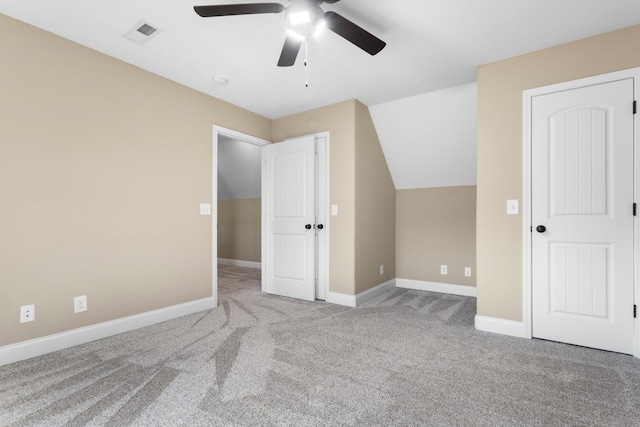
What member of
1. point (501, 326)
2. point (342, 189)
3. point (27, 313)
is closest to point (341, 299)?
point (342, 189)

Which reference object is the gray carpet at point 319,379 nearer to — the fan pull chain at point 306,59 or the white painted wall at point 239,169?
the fan pull chain at point 306,59

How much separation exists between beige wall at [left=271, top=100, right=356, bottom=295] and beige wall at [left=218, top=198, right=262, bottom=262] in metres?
2.94

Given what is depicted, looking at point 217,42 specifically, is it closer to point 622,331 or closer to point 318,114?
point 318,114

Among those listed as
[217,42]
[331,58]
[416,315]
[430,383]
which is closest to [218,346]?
[430,383]

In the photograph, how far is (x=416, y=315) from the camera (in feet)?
10.8

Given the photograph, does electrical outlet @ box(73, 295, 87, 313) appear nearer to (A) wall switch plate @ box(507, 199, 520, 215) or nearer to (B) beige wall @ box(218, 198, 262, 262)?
(A) wall switch plate @ box(507, 199, 520, 215)

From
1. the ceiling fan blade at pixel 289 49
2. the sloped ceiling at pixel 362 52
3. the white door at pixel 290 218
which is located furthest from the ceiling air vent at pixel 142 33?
the white door at pixel 290 218

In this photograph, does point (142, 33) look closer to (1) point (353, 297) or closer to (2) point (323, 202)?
(2) point (323, 202)

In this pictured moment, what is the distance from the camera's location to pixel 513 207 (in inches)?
108

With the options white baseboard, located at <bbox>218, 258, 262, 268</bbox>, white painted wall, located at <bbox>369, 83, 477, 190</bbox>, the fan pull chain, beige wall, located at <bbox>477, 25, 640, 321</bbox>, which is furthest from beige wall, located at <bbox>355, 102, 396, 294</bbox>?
white baseboard, located at <bbox>218, 258, 262, 268</bbox>

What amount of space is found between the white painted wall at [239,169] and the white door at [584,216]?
4359 millimetres

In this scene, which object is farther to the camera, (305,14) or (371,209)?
(371,209)

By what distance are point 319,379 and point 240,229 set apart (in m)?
5.13

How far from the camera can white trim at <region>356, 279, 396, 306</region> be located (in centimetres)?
373
